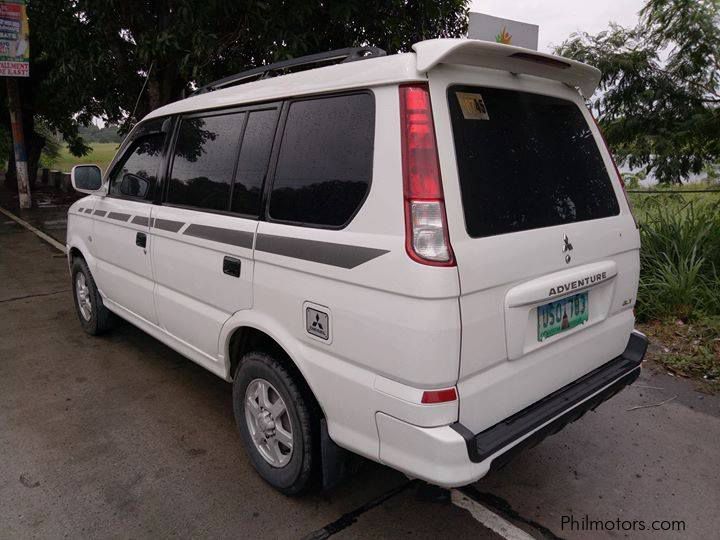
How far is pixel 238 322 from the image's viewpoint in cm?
261

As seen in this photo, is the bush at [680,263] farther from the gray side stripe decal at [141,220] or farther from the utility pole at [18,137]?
the utility pole at [18,137]

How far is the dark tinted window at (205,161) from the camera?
110 inches

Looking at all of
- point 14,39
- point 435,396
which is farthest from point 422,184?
point 14,39

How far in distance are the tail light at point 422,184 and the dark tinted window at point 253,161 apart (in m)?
0.84

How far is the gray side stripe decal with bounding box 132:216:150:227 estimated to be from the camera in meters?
3.40

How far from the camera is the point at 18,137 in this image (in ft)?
41.6

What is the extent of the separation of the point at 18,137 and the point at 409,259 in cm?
1402

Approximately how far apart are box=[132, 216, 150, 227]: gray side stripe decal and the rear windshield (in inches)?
87.6

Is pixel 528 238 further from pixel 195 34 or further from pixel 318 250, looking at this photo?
pixel 195 34

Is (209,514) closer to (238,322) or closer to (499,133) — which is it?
(238,322)

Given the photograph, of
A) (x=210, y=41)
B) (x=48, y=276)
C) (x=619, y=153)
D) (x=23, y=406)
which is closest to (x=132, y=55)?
(x=210, y=41)

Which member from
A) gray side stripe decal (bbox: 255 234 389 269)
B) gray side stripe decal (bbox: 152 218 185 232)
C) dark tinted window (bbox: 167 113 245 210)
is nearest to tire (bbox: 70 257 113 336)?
gray side stripe decal (bbox: 152 218 185 232)

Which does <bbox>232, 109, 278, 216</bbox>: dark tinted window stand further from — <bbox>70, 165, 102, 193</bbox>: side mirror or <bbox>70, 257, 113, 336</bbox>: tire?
<bbox>70, 257, 113, 336</bbox>: tire

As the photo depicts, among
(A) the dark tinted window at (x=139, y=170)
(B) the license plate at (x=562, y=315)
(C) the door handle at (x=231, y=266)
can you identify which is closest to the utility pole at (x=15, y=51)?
(A) the dark tinted window at (x=139, y=170)
